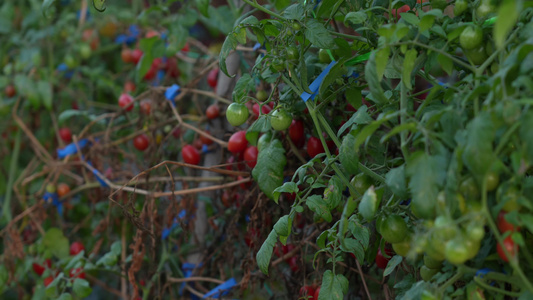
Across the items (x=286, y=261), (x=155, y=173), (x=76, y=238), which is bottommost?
(x=76, y=238)

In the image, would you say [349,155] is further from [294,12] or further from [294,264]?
[294,264]

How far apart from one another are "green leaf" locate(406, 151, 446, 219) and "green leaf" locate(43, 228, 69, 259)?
116cm

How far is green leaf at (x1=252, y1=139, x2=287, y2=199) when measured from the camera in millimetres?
937

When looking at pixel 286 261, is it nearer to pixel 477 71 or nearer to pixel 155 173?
pixel 155 173

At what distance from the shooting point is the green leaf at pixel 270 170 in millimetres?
937

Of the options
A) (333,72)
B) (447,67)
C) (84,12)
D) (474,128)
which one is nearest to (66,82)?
(84,12)

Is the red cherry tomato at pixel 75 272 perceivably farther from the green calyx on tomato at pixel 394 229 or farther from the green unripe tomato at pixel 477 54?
the green unripe tomato at pixel 477 54

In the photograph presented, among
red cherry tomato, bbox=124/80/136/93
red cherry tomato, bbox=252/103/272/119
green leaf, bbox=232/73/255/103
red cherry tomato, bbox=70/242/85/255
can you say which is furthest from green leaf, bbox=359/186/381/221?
red cherry tomato, bbox=124/80/136/93

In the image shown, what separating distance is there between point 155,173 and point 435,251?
100cm

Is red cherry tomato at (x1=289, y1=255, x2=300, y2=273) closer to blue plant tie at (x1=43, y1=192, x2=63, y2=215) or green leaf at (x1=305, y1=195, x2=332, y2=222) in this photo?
green leaf at (x1=305, y1=195, x2=332, y2=222)

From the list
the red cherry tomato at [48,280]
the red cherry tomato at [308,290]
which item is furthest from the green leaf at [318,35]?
the red cherry tomato at [48,280]

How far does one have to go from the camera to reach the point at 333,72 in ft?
2.85

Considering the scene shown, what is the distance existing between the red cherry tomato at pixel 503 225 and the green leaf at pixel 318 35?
365mm

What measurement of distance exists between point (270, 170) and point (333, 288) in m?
0.23
